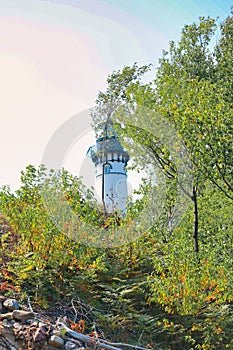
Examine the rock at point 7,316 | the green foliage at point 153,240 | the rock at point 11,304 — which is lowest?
the rock at point 7,316

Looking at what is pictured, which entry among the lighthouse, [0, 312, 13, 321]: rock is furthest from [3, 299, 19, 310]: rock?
the lighthouse

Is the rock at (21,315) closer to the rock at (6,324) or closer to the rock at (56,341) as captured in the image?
the rock at (6,324)

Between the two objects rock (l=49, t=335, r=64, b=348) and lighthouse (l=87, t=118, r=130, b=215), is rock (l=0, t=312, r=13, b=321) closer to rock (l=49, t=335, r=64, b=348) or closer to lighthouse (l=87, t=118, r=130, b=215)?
rock (l=49, t=335, r=64, b=348)

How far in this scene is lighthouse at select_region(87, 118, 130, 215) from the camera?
8.15 metres

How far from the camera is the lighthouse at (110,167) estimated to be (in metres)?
8.15

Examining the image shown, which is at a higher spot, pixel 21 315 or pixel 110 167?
pixel 110 167

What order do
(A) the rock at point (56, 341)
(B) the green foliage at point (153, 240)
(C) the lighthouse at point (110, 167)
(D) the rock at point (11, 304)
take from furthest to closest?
(C) the lighthouse at point (110, 167) → (B) the green foliage at point (153, 240) → (D) the rock at point (11, 304) → (A) the rock at point (56, 341)

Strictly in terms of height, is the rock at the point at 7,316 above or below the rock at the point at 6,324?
above

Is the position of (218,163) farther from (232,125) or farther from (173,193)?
(173,193)

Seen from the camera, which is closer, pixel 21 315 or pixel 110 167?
pixel 21 315

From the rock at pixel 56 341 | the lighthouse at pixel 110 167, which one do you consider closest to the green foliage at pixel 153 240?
the rock at pixel 56 341

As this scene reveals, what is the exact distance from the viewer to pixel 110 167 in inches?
695

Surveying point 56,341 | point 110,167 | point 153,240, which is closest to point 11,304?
point 56,341

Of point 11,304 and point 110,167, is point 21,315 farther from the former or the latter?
point 110,167
